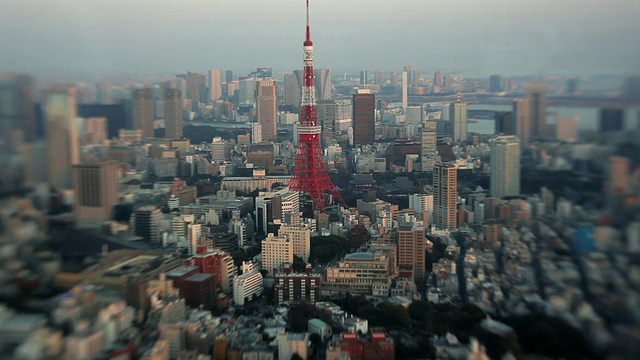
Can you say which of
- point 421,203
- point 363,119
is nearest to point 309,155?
point 421,203

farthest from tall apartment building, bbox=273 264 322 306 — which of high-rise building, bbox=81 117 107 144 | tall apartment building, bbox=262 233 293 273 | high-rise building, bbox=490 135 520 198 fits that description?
high-rise building, bbox=81 117 107 144

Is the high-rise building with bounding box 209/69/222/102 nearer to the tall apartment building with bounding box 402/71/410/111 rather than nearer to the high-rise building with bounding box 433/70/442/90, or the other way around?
the tall apartment building with bounding box 402/71/410/111

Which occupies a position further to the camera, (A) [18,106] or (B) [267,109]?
(B) [267,109]

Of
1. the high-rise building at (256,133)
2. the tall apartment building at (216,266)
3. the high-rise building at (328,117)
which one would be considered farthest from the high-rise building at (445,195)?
the high-rise building at (256,133)

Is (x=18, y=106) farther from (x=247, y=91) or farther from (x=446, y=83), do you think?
(x=247, y=91)

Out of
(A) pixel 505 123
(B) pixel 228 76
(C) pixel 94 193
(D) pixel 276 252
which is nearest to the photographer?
(C) pixel 94 193

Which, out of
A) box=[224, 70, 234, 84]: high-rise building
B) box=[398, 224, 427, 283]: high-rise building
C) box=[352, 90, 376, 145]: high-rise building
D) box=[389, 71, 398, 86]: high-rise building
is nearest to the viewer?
box=[398, 224, 427, 283]: high-rise building

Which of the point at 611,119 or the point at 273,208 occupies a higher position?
the point at 611,119
